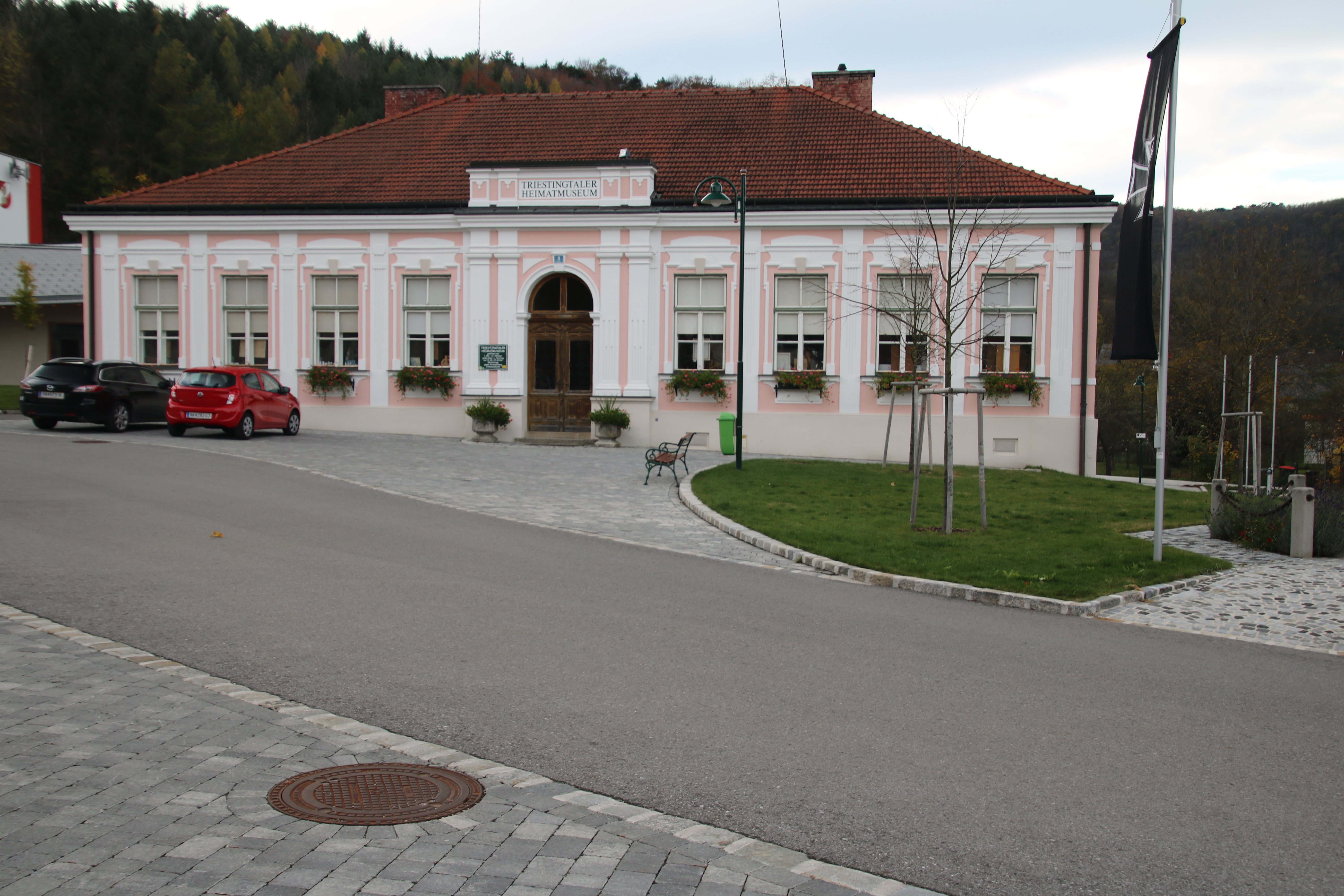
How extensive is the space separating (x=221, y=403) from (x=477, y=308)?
6867mm

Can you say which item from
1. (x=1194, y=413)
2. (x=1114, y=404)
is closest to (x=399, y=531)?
(x=1194, y=413)

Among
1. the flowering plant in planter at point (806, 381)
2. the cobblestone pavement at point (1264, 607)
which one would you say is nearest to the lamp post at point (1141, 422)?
the flowering plant in planter at point (806, 381)

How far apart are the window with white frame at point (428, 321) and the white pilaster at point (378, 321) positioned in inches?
Answer: 20.5

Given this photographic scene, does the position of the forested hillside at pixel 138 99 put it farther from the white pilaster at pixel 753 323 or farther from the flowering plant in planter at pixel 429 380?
the white pilaster at pixel 753 323

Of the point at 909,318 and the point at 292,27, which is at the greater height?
the point at 292,27

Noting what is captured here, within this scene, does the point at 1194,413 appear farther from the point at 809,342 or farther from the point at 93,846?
the point at 93,846

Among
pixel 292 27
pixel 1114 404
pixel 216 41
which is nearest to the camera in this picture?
pixel 1114 404

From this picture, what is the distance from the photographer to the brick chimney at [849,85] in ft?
101

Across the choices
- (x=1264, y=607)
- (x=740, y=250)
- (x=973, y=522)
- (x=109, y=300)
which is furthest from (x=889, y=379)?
(x=109, y=300)

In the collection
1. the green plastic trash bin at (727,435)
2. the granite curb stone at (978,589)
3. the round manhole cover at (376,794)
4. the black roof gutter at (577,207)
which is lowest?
the granite curb stone at (978,589)

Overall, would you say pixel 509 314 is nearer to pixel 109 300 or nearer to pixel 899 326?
pixel 899 326

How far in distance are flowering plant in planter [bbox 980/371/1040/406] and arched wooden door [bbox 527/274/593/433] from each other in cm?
1007

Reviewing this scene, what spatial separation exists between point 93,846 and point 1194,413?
48.0 m

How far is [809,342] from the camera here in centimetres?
2636
